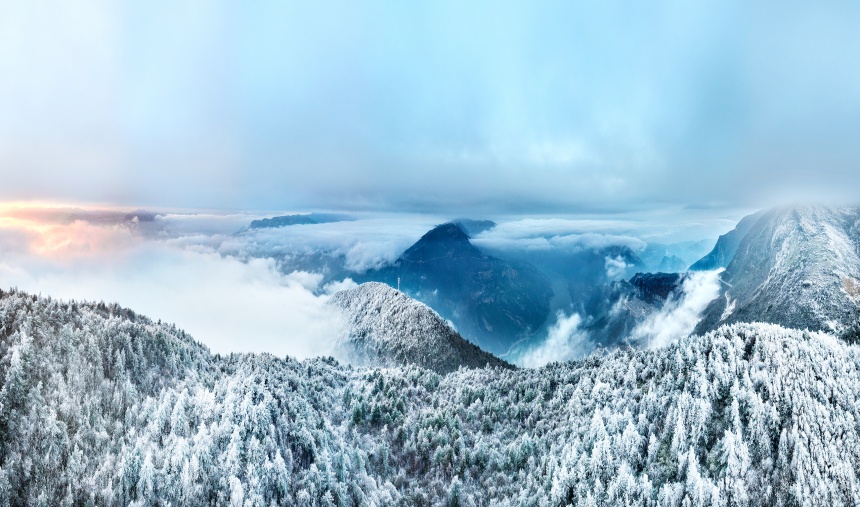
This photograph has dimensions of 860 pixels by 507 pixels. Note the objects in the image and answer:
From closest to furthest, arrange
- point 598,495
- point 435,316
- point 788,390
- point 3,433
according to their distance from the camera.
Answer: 1. point 3,433
2. point 598,495
3. point 788,390
4. point 435,316

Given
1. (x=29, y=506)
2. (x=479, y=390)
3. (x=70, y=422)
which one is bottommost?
(x=479, y=390)

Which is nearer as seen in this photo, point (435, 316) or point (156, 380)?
point (156, 380)

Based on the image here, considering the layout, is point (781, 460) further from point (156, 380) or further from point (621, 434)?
point (156, 380)

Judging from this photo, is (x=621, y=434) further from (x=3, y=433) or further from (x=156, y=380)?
(x=3, y=433)

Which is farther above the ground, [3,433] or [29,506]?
[3,433]

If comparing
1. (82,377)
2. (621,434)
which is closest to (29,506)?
(82,377)

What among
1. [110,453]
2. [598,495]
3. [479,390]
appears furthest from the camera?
[479,390]
